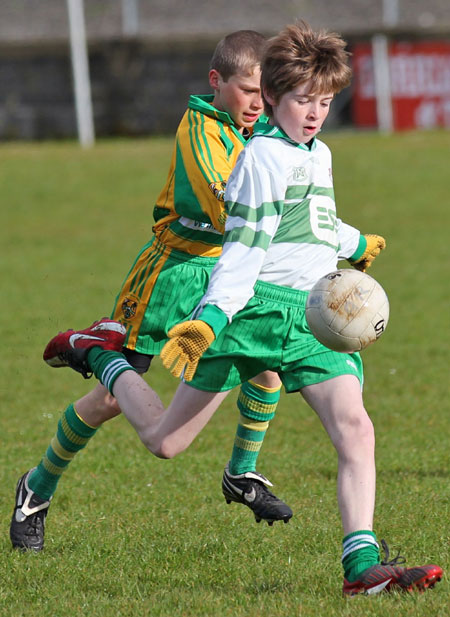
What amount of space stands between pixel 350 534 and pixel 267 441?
305 cm

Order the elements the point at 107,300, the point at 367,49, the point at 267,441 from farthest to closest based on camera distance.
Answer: the point at 367,49
the point at 107,300
the point at 267,441

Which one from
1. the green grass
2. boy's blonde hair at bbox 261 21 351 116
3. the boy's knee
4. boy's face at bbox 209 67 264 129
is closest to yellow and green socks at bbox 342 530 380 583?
the green grass

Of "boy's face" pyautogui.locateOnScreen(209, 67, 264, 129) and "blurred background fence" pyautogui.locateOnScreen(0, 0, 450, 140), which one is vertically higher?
"boy's face" pyautogui.locateOnScreen(209, 67, 264, 129)

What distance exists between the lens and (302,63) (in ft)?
13.6

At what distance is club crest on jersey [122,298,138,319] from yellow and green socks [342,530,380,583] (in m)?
1.53

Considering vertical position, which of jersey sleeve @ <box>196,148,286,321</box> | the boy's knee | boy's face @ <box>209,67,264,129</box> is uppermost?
boy's face @ <box>209,67,264,129</box>

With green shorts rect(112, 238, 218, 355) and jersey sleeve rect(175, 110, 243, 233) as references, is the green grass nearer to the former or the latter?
green shorts rect(112, 238, 218, 355)

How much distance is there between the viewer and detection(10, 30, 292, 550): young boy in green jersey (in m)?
4.81

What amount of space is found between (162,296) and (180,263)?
172 mm

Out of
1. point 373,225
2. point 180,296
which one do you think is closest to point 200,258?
point 180,296

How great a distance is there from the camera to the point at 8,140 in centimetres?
2517

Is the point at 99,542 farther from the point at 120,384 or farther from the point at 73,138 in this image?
the point at 73,138

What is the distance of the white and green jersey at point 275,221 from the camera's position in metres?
4.04

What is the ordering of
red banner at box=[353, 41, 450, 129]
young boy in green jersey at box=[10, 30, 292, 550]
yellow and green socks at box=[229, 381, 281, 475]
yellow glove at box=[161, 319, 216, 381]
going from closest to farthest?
yellow glove at box=[161, 319, 216, 381] < young boy in green jersey at box=[10, 30, 292, 550] < yellow and green socks at box=[229, 381, 281, 475] < red banner at box=[353, 41, 450, 129]
